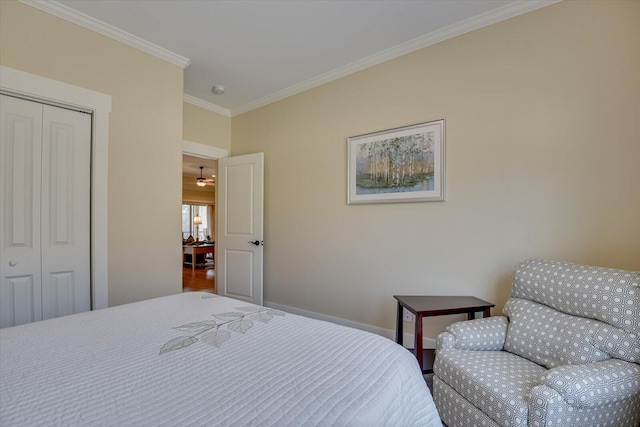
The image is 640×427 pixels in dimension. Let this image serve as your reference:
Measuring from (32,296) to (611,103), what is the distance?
13.3 feet

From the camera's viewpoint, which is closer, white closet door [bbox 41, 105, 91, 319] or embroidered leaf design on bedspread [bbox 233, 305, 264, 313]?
embroidered leaf design on bedspread [bbox 233, 305, 264, 313]

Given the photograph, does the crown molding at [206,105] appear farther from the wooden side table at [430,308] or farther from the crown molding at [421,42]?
the wooden side table at [430,308]

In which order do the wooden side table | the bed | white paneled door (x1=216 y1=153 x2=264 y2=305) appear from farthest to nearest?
white paneled door (x1=216 y1=153 x2=264 y2=305) → the wooden side table → the bed

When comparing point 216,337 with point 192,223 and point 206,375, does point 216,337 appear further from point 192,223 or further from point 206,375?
point 192,223

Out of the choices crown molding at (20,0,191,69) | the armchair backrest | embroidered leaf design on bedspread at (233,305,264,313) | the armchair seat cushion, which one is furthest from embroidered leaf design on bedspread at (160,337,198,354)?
crown molding at (20,0,191,69)

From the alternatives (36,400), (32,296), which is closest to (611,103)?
(36,400)

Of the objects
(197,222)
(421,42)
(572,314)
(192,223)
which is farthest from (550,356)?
(192,223)

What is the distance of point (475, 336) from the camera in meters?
1.78

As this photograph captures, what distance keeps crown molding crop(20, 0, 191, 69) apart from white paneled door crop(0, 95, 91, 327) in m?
0.68

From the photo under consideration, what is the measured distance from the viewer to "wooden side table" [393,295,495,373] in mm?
1945

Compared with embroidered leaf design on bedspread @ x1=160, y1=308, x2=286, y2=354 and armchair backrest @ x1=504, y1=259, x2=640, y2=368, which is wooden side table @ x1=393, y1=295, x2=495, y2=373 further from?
embroidered leaf design on bedspread @ x1=160, y1=308, x2=286, y2=354

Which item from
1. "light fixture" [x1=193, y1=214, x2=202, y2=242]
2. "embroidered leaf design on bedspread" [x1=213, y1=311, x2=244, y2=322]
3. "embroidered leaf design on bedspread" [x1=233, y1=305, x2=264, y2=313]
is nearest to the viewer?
"embroidered leaf design on bedspread" [x1=213, y1=311, x2=244, y2=322]

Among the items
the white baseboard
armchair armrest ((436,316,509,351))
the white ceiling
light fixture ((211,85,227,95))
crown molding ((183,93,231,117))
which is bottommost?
the white baseboard

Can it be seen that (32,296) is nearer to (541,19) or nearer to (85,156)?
(85,156)
